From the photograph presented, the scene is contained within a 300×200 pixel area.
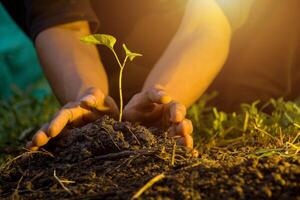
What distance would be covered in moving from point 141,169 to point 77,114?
1.52 ft

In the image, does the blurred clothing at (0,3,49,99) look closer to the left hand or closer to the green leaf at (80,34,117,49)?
the left hand

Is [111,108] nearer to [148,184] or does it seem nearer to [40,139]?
[40,139]

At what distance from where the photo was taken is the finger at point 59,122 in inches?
64.7

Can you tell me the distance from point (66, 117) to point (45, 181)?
1.10 ft

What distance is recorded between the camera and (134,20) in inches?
110

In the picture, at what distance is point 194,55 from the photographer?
2.20 metres

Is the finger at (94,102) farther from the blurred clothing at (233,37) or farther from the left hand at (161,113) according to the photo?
the blurred clothing at (233,37)

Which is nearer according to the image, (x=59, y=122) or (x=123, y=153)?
(x=123, y=153)

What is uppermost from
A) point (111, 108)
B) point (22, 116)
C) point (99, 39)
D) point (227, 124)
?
point (99, 39)

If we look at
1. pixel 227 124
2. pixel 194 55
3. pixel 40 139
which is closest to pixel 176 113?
pixel 40 139

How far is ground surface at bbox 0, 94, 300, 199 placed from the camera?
121 cm

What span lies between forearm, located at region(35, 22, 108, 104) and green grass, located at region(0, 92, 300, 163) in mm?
323

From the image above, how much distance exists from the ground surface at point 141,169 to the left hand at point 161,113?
66 millimetres

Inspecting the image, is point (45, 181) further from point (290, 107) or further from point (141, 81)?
point (141, 81)
